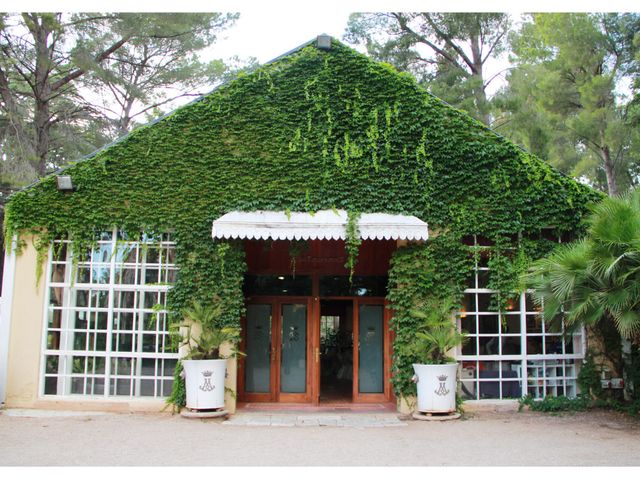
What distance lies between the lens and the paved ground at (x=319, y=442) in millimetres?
8078

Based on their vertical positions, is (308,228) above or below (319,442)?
above

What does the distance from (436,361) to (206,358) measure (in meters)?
4.67

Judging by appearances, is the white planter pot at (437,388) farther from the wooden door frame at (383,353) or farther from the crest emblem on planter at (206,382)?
the crest emblem on planter at (206,382)

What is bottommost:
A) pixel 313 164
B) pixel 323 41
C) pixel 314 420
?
pixel 314 420

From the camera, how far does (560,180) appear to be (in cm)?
1251

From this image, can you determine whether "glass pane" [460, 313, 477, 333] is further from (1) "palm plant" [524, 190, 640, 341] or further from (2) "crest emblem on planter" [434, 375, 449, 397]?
(1) "palm plant" [524, 190, 640, 341]

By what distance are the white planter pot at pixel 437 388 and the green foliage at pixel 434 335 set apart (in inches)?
8.1

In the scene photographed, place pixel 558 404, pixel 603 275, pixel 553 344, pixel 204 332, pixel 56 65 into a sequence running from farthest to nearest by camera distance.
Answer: pixel 56 65 < pixel 553 344 < pixel 558 404 < pixel 204 332 < pixel 603 275

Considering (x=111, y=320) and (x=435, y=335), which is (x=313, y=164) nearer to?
(x=435, y=335)

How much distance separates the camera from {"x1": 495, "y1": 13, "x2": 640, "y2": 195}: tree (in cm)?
2298

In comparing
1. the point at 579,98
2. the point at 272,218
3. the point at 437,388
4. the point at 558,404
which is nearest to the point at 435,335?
the point at 437,388

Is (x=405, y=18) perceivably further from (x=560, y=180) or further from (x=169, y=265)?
(x=169, y=265)

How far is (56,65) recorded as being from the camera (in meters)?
20.6

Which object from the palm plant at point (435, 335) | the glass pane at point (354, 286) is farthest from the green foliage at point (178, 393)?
the palm plant at point (435, 335)
